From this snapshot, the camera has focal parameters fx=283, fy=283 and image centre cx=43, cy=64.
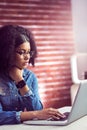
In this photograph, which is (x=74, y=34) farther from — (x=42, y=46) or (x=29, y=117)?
(x=29, y=117)

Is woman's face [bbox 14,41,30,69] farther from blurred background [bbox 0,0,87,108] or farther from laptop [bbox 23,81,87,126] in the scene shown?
blurred background [bbox 0,0,87,108]

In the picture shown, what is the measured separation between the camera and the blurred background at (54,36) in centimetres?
383

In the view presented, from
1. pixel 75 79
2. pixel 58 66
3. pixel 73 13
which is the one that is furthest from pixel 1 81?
pixel 73 13

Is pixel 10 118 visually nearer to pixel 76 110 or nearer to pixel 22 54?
pixel 76 110

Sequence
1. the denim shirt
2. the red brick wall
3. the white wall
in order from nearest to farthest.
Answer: the denim shirt → the red brick wall → the white wall

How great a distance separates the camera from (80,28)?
4.07m

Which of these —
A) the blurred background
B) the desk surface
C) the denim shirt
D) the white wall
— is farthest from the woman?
the white wall

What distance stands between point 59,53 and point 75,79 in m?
A: 0.52

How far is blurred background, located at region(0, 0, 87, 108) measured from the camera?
151 inches

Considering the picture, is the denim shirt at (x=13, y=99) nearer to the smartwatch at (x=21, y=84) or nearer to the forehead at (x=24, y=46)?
the smartwatch at (x=21, y=84)

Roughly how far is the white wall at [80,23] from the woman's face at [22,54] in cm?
233

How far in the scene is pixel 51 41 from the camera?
397 cm

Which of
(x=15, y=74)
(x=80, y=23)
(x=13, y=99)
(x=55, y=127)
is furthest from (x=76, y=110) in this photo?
(x=80, y=23)

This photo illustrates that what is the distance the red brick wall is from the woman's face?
1959 mm
